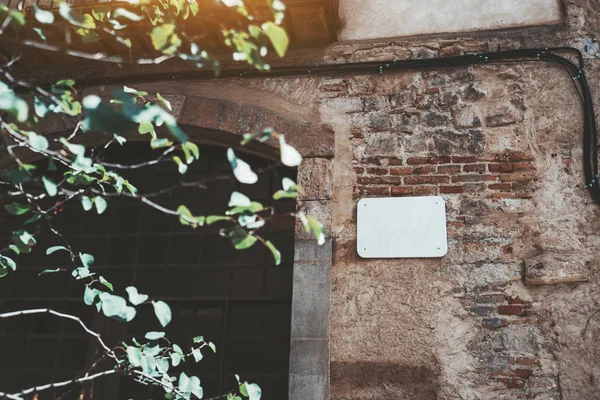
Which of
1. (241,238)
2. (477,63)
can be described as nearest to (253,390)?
(241,238)

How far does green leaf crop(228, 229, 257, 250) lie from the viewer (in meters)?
1.62

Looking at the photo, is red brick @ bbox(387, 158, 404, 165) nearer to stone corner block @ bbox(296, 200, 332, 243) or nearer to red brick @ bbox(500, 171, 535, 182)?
stone corner block @ bbox(296, 200, 332, 243)

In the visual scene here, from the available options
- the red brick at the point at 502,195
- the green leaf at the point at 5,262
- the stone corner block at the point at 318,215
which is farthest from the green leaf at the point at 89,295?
the red brick at the point at 502,195

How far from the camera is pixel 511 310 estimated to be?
122 inches

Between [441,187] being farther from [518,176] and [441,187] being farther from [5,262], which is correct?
[5,262]

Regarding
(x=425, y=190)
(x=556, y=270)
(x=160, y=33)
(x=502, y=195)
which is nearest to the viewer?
(x=160, y=33)

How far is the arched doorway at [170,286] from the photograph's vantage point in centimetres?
374

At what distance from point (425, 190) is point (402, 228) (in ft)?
0.97

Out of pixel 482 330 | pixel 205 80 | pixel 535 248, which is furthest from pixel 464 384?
pixel 205 80

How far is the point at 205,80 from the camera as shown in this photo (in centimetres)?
403

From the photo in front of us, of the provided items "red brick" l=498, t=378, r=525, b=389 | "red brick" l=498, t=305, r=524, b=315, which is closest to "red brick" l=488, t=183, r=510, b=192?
"red brick" l=498, t=305, r=524, b=315

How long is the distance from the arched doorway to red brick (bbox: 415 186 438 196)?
94 centimetres

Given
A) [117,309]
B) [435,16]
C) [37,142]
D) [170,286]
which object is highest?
[435,16]

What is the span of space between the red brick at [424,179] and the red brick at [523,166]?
1.38 feet
